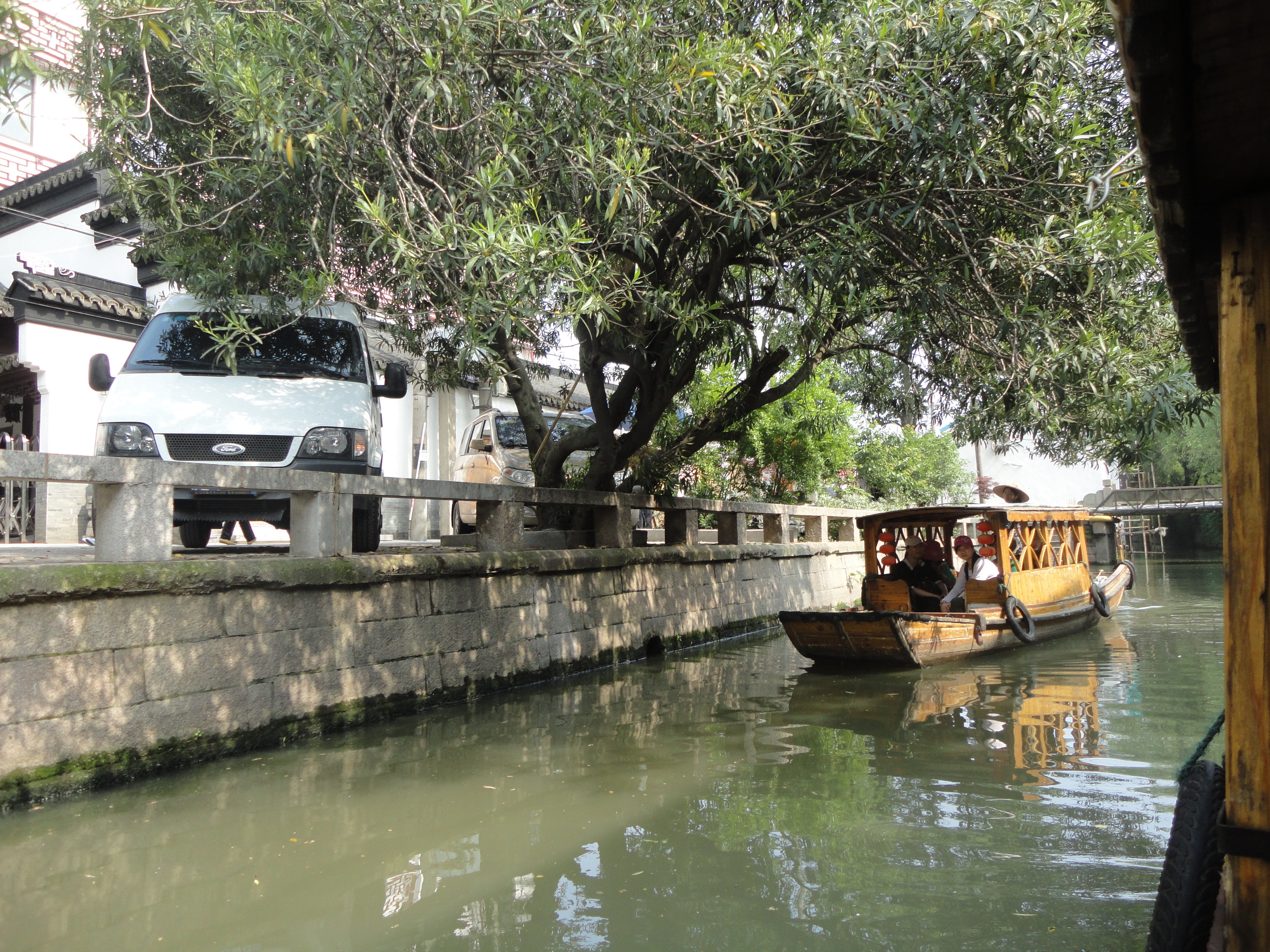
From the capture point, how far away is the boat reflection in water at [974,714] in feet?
20.4

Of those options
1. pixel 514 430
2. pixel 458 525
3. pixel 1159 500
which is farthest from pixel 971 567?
pixel 1159 500

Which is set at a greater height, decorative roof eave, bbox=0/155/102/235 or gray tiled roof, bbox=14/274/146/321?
decorative roof eave, bbox=0/155/102/235

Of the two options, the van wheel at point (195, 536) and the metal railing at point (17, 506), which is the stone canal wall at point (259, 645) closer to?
the van wheel at point (195, 536)

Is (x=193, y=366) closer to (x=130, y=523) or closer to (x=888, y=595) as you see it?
(x=130, y=523)

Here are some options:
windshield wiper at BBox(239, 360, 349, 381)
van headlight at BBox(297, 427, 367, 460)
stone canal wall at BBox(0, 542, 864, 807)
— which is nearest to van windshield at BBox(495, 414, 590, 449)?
stone canal wall at BBox(0, 542, 864, 807)

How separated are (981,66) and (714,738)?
16.9 feet

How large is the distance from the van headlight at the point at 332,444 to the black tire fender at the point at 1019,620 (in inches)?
301

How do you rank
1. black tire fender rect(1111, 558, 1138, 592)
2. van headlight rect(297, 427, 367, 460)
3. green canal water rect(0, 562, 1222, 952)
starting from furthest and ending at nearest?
black tire fender rect(1111, 558, 1138, 592)
van headlight rect(297, 427, 367, 460)
green canal water rect(0, 562, 1222, 952)

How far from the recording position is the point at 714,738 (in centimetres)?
707

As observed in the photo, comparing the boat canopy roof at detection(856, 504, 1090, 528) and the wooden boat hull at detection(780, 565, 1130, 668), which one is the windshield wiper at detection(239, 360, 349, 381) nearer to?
the wooden boat hull at detection(780, 565, 1130, 668)

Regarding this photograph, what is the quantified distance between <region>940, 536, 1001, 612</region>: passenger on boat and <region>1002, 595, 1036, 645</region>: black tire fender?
14.5 inches


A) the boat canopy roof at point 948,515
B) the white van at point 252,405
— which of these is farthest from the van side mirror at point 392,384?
the boat canopy roof at point 948,515

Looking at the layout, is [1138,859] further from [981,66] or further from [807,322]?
[807,322]

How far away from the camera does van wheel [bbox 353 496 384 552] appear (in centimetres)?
848
